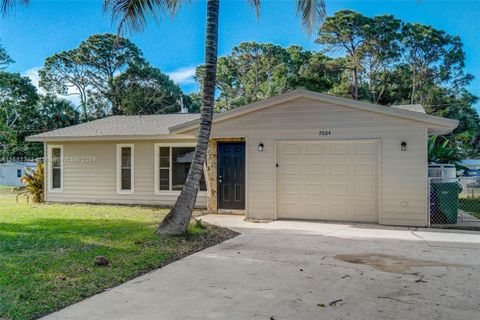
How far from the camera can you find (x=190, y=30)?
47.2 ft

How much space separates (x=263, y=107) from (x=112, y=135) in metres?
5.50

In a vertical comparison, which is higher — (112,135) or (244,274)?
(112,135)

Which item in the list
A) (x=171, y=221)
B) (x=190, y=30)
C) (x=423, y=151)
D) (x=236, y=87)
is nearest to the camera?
(x=171, y=221)

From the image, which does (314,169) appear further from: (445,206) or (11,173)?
(11,173)

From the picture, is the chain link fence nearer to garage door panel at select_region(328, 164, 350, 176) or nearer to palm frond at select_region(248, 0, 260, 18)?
garage door panel at select_region(328, 164, 350, 176)

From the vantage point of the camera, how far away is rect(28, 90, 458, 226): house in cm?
856

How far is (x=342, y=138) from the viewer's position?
902cm

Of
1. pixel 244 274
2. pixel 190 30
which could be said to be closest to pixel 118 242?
pixel 244 274

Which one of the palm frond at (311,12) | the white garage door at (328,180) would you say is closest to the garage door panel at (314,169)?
the white garage door at (328,180)

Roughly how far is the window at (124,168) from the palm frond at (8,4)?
5.96 metres

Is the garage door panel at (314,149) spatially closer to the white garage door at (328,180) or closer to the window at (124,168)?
the white garage door at (328,180)

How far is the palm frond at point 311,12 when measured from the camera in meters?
9.00

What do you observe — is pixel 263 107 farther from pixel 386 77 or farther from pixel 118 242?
pixel 386 77

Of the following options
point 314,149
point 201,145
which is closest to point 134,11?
point 201,145
